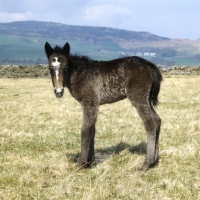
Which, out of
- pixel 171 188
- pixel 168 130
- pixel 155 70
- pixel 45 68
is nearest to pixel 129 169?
pixel 171 188

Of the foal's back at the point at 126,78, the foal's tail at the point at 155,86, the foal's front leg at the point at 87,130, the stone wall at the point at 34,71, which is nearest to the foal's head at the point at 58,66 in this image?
the foal's front leg at the point at 87,130

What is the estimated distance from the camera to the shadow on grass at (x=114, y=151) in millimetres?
8328

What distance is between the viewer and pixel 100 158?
8430 mm

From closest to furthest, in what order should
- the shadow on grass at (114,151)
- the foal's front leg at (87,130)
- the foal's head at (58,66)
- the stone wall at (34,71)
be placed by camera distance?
the foal's head at (58,66)
the foal's front leg at (87,130)
the shadow on grass at (114,151)
the stone wall at (34,71)

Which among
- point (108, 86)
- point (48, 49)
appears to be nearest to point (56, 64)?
point (48, 49)

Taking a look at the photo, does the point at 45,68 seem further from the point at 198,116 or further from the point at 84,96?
the point at 84,96

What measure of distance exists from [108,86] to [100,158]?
2067 millimetres

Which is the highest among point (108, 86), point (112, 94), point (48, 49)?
point (48, 49)

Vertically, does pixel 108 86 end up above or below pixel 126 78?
below

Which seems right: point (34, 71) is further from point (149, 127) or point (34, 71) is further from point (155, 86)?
point (149, 127)

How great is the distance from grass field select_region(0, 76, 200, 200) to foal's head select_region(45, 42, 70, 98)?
178cm

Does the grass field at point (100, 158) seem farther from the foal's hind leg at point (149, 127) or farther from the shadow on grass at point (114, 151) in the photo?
the foal's hind leg at point (149, 127)

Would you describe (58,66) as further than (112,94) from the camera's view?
No

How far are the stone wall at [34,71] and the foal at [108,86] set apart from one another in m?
31.4
